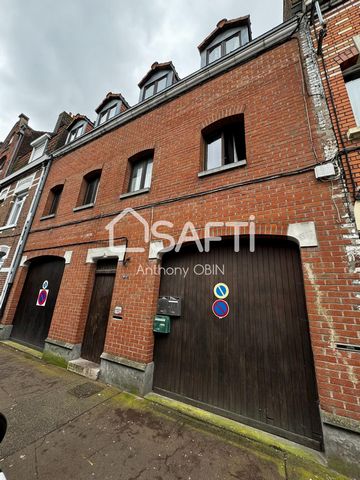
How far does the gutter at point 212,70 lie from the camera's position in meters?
4.63

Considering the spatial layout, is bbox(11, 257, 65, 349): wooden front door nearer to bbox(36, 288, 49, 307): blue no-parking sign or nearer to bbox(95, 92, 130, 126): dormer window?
bbox(36, 288, 49, 307): blue no-parking sign

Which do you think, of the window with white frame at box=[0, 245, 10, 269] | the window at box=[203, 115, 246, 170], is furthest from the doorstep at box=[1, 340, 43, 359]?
the window at box=[203, 115, 246, 170]

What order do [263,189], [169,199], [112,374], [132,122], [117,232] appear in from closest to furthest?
[263,189] → [112,374] → [169,199] → [117,232] → [132,122]

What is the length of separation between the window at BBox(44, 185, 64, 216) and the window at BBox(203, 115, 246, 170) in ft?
20.4

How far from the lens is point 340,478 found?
7.64ft

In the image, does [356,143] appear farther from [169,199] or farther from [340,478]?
[340,478]

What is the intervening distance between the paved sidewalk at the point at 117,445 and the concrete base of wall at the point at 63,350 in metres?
1.30

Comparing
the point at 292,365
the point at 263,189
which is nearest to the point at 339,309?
the point at 292,365

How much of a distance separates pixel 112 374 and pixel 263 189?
4778 millimetres

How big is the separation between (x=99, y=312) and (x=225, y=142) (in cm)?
529

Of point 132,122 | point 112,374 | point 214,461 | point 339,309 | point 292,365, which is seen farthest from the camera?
point 132,122

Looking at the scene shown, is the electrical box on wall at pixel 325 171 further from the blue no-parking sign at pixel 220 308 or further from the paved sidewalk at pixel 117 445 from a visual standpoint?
the paved sidewalk at pixel 117 445

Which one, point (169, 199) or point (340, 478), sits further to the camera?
point (169, 199)

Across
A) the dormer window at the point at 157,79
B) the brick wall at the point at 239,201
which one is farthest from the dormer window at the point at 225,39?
the brick wall at the point at 239,201
